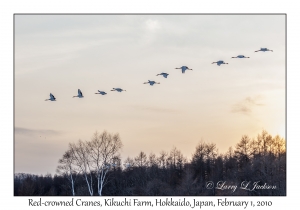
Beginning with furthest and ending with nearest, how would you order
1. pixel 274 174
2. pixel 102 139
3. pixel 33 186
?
pixel 33 186, pixel 102 139, pixel 274 174

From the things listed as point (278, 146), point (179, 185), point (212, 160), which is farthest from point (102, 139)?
point (278, 146)

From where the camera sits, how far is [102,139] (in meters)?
66.6

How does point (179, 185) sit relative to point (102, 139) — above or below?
below

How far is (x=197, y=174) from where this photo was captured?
71.2m

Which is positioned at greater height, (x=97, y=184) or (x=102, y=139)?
(x=102, y=139)

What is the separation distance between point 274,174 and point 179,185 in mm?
10472

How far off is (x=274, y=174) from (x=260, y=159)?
17.6 feet
